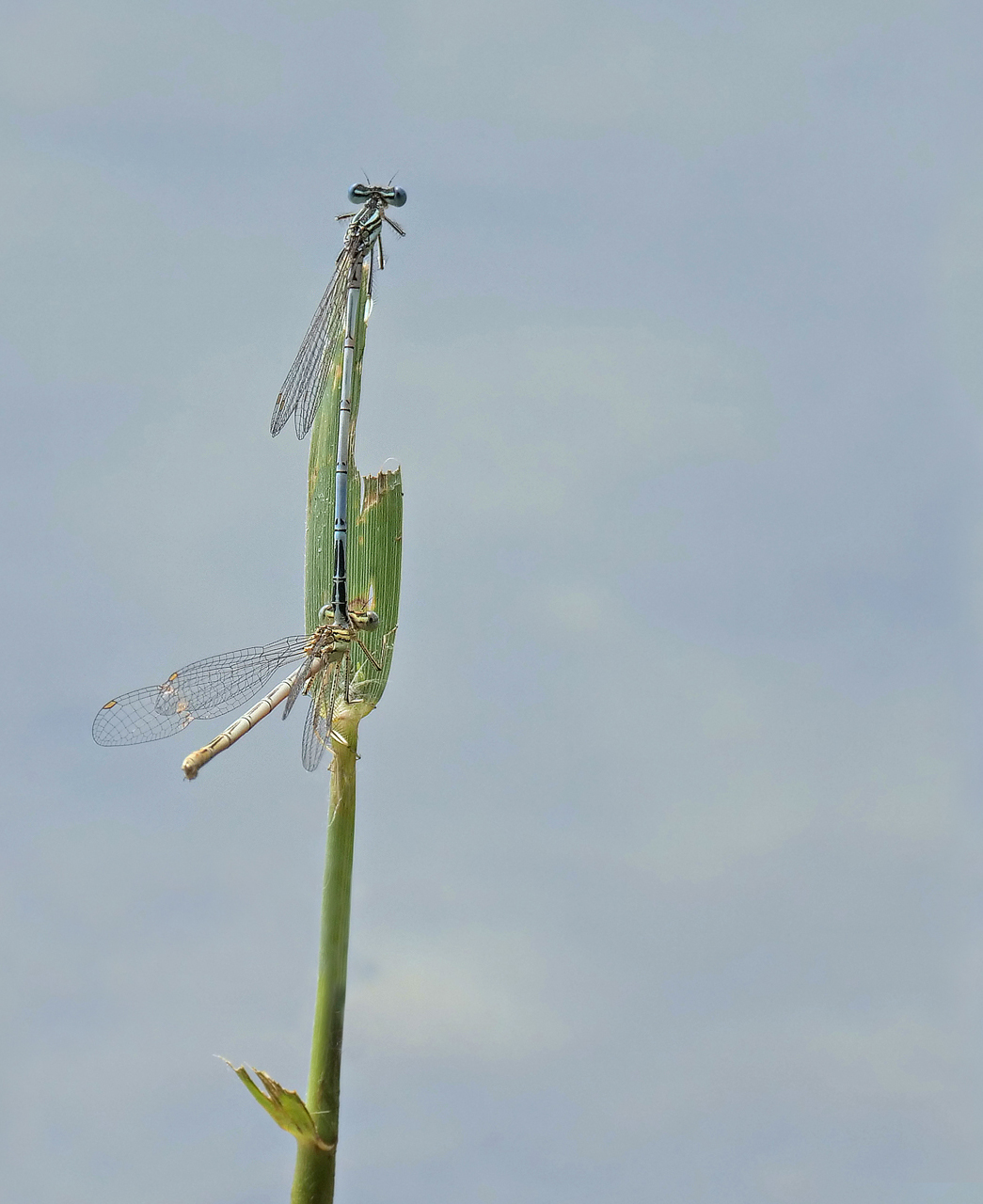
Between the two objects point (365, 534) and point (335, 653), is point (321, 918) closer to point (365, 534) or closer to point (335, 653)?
point (335, 653)

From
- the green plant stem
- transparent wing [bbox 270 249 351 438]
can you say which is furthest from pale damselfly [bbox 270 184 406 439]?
the green plant stem

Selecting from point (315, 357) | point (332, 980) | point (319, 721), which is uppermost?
point (315, 357)

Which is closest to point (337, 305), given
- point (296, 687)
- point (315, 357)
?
point (315, 357)

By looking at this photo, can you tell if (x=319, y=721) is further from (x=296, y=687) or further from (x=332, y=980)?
(x=332, y=980)

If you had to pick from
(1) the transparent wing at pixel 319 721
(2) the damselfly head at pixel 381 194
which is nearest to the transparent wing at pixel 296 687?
(1) the transparent wing at pixel 319 721

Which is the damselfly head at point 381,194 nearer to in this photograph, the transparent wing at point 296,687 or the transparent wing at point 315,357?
the transparent wing at point 315,357

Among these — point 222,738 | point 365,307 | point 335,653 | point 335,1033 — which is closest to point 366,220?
point 365,307
